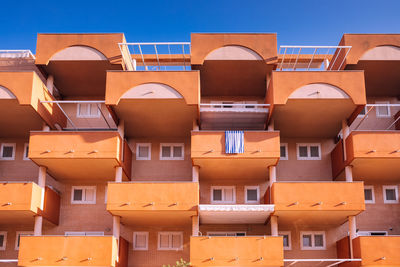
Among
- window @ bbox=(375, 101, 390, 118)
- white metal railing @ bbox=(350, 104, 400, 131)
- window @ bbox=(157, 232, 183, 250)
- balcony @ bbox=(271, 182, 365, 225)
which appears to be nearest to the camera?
balcony @ bbox=(271, 182, 365, 225)

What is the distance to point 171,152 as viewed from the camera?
4594 centimetres

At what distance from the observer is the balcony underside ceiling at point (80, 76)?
43.7 m

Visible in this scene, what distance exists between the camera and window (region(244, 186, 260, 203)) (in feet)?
146

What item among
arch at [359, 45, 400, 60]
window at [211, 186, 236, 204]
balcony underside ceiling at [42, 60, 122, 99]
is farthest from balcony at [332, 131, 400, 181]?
balcony underside ceiling at [42, 60, 122, 99]

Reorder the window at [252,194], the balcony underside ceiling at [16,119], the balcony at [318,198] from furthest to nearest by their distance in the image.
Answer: the window at [252,194] < the balcony underside ceiling at [16,119] < the balcony at [318,198]

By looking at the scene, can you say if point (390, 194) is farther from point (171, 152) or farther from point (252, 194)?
point (171, 152)

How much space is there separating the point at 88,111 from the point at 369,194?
24.6 m

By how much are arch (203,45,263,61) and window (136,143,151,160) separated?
9.09 meters

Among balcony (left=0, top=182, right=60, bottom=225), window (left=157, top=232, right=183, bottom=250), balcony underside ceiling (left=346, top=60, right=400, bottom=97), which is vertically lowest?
window (left=157, top=232, right=183, bottom=250)

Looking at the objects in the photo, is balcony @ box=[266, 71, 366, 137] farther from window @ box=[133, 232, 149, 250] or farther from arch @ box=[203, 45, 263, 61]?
window @ box=[133, 232, 149, 250]

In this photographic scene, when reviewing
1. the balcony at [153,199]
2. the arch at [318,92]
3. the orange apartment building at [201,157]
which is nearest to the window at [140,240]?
the orange apartment building at [201,157]

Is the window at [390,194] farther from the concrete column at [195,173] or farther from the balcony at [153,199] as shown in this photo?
the balcony at [153,199]

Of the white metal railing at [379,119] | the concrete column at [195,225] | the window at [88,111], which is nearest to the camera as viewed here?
the concrete column at [195,225]

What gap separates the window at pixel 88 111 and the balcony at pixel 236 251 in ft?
50.3
